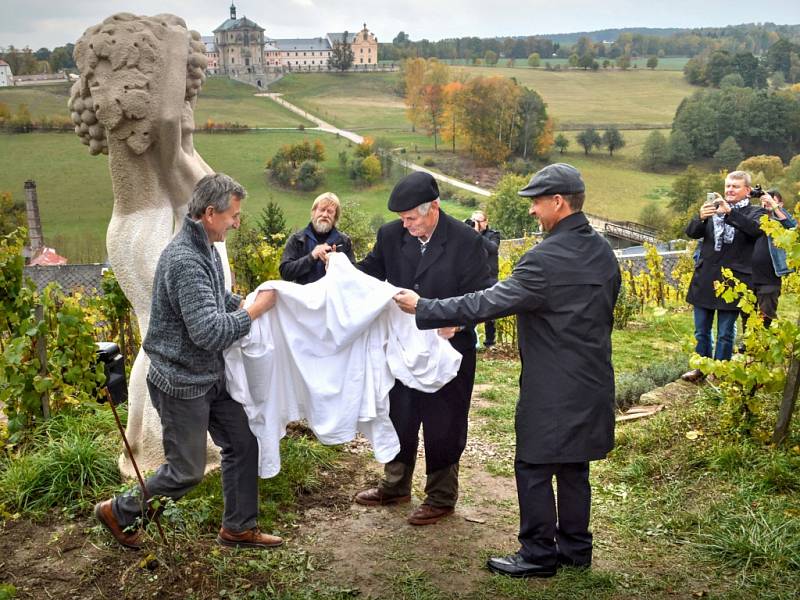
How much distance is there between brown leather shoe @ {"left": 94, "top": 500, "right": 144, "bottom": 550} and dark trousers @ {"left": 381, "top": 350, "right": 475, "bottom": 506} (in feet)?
5.16

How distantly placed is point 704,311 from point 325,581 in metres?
4.80

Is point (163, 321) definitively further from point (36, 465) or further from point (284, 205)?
point (284, 205)

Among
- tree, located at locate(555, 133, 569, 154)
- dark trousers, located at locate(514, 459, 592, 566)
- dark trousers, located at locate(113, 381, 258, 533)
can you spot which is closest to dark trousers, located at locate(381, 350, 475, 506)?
dark trousers, located at locate(514, 459, 592, 566)

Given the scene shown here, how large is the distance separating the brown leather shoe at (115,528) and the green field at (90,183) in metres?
44.8

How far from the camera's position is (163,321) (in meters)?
3.63

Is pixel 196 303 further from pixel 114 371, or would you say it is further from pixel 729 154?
pixel 729 154

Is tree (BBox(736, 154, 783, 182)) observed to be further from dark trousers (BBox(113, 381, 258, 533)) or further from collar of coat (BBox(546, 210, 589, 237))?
dark trousers (BBox(113, 381, 258, 533))

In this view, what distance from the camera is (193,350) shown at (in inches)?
145

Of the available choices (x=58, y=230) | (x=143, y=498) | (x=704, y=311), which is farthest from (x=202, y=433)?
(x=58, y=230)

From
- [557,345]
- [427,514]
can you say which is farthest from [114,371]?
[557,345]

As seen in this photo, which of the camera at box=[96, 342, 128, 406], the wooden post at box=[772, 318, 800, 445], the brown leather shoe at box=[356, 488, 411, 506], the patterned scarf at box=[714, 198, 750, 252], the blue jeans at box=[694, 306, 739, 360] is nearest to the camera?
the brown leather shoe at box=[356, 488, 411, 506]

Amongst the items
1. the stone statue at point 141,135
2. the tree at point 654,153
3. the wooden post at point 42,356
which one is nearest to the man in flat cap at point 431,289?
the stone statue at point 141,135

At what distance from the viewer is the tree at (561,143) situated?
259ft

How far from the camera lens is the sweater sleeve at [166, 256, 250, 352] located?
3.51 meters
